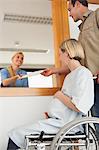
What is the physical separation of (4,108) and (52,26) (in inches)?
34.5

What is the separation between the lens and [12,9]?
112 inches

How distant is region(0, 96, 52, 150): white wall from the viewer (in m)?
2.35

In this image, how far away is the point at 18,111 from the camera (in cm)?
242

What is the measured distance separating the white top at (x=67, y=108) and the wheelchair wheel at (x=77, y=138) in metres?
0.11

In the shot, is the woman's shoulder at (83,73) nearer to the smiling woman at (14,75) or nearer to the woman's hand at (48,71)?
the woman's hand at (48,71)

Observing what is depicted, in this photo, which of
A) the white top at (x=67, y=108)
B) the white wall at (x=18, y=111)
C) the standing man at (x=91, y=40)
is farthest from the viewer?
the white wall at (x=18, y=111)

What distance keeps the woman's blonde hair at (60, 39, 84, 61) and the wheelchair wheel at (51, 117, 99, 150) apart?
489 mm

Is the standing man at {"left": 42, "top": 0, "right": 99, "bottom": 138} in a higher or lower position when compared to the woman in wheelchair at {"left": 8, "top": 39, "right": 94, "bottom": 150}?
higher

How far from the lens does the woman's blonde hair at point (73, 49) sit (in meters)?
2.00

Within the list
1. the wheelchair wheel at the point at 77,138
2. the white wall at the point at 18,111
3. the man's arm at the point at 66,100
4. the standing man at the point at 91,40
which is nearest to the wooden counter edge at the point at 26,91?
the white wall at the point at 18,111

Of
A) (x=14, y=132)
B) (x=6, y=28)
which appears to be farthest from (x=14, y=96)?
(x=6, y=28)

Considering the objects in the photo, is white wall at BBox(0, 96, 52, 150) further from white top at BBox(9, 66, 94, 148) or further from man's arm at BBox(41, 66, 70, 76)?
white top at BBox(9, 66, 94, 148)

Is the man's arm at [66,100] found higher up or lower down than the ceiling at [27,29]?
lower down

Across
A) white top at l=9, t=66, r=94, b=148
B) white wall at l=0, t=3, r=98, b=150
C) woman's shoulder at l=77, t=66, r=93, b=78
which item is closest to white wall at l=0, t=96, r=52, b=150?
white wall at l=0, t=3, r=98, b=150
